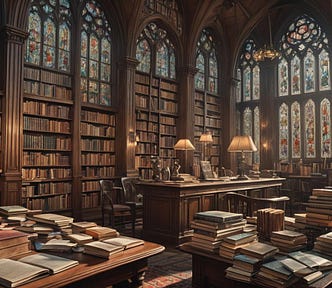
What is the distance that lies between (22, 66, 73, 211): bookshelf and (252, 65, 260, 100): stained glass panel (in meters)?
6.71

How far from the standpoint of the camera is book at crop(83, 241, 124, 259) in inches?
67.6

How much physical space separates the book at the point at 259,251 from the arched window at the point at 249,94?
9.71 metres

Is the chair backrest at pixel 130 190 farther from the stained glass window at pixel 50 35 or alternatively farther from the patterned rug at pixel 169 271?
the stained glass window at pixel 50 35

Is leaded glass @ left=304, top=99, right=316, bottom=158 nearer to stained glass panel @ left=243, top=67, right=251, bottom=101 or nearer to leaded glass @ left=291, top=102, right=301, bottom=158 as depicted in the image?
leaded glass @ left=291, top=102, right=301, bottom=158

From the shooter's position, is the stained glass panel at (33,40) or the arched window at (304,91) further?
the arched window at (304,91)

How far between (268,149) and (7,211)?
381 inches

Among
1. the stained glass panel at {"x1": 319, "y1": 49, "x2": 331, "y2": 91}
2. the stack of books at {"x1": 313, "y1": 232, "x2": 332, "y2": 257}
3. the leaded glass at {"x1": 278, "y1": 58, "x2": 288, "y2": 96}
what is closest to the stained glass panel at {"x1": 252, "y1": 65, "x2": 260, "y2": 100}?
the leaded glass at {"x1": 278, "y1": 58, "x2": 288, "y2": 96}

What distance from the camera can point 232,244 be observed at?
6.66 feet

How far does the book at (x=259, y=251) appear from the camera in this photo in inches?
73.0

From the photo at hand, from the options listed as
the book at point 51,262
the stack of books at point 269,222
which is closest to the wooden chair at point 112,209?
the stack of books at point 269,222

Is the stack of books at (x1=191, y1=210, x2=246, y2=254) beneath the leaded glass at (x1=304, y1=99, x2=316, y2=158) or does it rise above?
beneath

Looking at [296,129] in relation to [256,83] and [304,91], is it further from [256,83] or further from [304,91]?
[256,83]

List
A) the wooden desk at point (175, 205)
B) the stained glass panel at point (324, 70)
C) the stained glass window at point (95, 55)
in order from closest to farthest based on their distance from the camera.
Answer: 1. the wooden desk at point (175, 205)
2. the stained glass window at point (95, 55)
3. the stained glass panel at point (324, 70)

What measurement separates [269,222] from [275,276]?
2.42 feet
